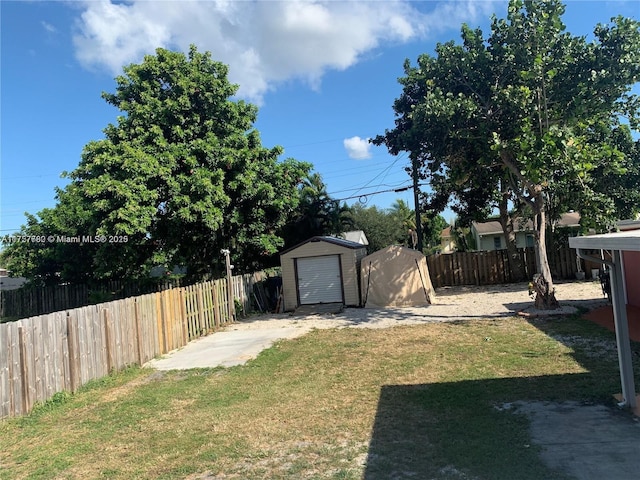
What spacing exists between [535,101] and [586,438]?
29.8ft

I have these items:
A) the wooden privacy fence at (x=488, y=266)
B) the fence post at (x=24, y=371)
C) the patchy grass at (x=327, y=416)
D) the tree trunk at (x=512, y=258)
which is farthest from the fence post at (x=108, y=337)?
the tree trunk at (x=512, y=258)

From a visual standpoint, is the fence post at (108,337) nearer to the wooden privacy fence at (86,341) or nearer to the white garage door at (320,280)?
the wooden privacy fence at (86,341)

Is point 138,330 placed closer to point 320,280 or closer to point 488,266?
point 320,280

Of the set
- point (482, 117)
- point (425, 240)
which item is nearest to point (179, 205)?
point (482, 117)

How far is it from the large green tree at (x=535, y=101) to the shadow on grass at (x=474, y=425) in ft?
15.8

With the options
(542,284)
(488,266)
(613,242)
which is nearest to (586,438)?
(613,242)

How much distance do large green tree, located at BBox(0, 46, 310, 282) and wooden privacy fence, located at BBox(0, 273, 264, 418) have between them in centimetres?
352

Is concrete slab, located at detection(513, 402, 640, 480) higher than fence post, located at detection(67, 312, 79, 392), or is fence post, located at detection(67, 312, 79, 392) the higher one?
fence post, located at detection(67, 312, 79, 392)

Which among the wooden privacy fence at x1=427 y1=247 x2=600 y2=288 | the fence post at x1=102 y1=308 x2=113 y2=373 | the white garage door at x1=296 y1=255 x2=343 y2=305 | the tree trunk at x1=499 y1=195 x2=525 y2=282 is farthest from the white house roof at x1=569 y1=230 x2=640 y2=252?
the wooden privacy fence at x1=427 y1=247 x2=600 y2=288

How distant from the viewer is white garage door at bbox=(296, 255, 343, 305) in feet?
50.3

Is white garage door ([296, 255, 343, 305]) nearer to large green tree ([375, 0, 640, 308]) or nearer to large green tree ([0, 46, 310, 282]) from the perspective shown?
large green tree ([0, 46, 310, 282])

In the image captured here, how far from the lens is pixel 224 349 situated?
Result: 9477 millimetres

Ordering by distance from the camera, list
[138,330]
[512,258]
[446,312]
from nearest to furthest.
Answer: [138,330] → [446,312] → [512,258]

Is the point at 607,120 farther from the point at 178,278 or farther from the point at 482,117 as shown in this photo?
the point at 178,278
